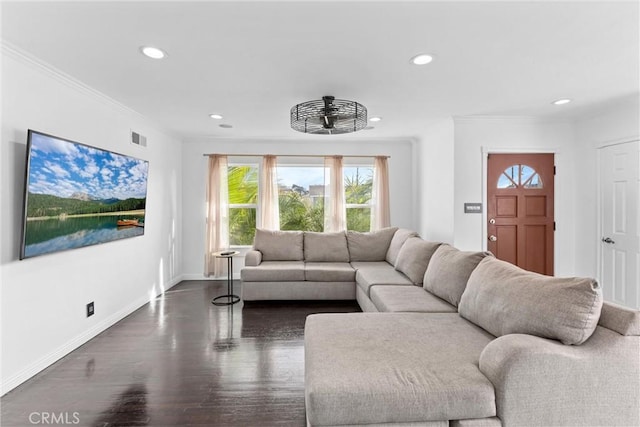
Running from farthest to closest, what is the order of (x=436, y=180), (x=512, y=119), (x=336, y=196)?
(x=336, y=196) → (x=436, y=180) → (x=512, y=119)

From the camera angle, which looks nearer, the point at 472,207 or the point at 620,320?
the point at 620,320

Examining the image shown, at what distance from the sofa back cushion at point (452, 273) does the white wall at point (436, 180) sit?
4.14 feet

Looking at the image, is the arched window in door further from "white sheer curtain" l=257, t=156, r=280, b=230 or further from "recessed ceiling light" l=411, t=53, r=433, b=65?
"white sheer curtain" l=257, t=156, r=280, b=230

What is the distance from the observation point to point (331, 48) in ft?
6.77

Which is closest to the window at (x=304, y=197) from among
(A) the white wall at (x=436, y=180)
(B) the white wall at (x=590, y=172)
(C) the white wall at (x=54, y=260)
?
(A) the white wall at (x=436, y=180)

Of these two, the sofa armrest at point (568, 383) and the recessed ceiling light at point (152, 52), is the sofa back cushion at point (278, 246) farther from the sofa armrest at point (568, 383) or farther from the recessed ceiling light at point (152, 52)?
the sofa armrest at point (568, 383)

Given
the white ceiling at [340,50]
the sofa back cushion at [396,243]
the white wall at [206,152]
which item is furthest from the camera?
the white wall at [206,152]

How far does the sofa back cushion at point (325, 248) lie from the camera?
4.54 m

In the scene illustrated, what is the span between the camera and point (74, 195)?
101 inches

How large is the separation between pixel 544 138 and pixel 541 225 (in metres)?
1.12

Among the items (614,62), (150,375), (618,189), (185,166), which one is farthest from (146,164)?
(618,189)

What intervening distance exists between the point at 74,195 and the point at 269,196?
2799mm

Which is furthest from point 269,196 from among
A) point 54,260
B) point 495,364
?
point 495,364

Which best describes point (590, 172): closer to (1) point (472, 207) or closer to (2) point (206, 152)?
(1) point (472, 207)
